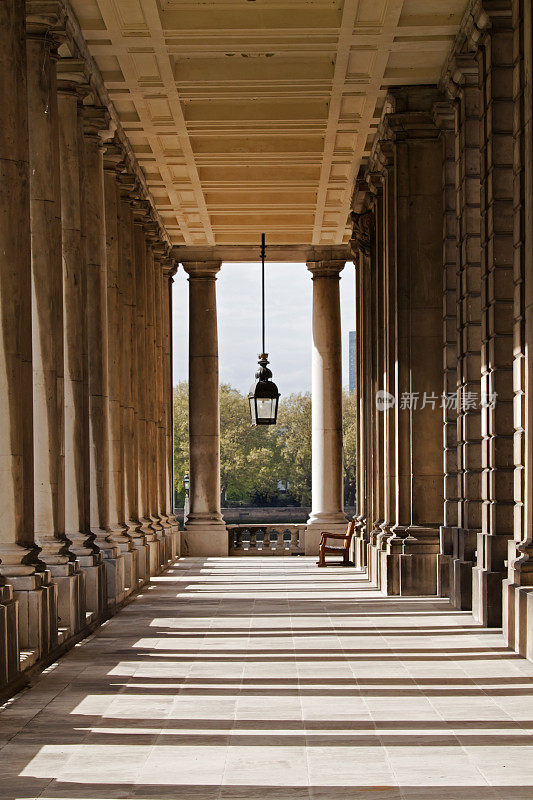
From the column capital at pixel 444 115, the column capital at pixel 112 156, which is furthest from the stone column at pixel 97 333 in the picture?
the column capital at pixel 444 115

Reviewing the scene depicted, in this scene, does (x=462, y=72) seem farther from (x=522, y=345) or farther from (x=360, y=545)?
(x=360, y=545)

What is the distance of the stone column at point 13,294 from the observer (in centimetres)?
2088

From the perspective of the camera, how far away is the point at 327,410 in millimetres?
59844

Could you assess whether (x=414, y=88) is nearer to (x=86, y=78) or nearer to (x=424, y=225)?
(x=424, y=225)

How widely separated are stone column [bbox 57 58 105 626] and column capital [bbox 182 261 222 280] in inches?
1189

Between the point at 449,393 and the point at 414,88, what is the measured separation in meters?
9.14

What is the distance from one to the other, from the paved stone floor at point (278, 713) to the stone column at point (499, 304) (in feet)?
5.27

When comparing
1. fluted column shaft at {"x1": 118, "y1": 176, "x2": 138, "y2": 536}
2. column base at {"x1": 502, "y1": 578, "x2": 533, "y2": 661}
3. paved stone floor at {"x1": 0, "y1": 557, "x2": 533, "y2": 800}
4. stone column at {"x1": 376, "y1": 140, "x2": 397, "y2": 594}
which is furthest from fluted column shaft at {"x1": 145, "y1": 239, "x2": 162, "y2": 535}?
column base at {"x1": 502, "y1": 578, "x2": 533, "y2": 661}

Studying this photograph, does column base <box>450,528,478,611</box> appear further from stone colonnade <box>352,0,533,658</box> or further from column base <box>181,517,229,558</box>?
column base <box>181,517,229,558</box>

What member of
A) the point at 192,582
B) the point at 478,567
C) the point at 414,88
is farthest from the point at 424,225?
the point at 192,582

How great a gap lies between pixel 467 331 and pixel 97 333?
33.7 ft

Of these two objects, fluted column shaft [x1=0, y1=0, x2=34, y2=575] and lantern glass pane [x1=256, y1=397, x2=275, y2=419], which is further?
lantern glass pane [x1=256, y1=397, x2=275, y2=419]

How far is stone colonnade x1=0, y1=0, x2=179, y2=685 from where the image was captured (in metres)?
21.1

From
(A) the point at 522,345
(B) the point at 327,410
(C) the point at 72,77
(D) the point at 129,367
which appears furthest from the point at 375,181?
(A) the point at 522,345
